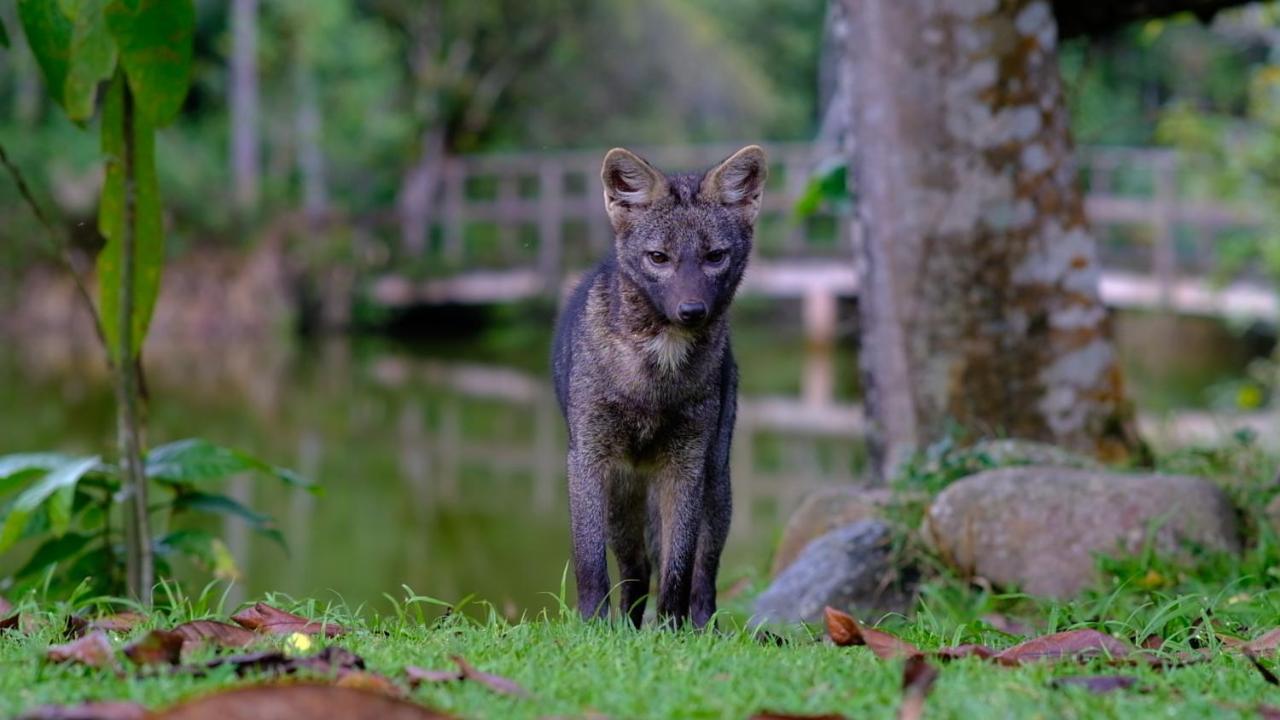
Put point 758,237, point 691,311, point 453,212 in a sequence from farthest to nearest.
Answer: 1. point 453,212
2. point 758,237
3. point 691,311

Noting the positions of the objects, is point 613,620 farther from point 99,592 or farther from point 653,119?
point 653,119

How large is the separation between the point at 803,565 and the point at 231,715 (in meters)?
3.94

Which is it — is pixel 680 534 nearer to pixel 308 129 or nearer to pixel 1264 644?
pixel 1264 644

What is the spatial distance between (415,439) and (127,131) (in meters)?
11.0

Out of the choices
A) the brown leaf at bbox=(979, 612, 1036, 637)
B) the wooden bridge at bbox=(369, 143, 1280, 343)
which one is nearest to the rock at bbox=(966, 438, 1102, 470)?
the brown leaf at bbox=(979, 612, 1036, 637)

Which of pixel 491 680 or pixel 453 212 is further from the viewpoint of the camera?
pixel 453 212

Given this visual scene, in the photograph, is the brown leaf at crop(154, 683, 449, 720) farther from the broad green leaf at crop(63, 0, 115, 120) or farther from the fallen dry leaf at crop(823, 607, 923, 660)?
the broad green leaf at crop(63, 0, 115, 120)

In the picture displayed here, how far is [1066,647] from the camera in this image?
353cm

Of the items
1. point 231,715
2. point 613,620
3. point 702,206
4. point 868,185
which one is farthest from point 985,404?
point 231,715

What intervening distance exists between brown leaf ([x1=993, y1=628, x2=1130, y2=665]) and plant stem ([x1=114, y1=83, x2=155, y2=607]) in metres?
2.94

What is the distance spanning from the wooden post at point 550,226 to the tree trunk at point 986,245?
24009 mm

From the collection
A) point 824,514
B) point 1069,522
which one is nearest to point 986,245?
point 824,514

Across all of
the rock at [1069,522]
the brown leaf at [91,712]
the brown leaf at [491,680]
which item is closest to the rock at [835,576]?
the rock at [1069,522]

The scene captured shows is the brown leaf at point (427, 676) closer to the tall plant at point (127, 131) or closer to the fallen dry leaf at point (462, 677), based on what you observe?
the fallen dry leaf at point (462, 677)
